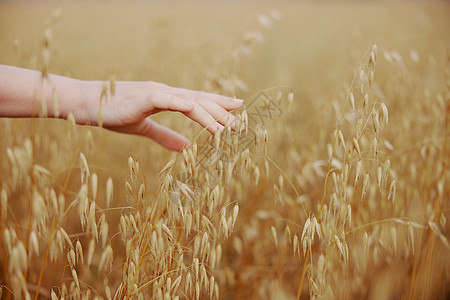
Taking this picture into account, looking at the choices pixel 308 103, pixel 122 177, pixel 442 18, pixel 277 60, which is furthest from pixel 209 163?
pixel 442 18

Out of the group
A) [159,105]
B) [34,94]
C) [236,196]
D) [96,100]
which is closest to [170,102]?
[159,105]

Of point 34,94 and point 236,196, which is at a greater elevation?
point 34,94

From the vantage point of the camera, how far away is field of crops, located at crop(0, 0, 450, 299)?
2.93 feet

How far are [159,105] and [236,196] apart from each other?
0.85 metres

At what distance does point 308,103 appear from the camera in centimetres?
324

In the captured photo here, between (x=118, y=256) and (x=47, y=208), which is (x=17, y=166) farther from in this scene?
(x=118, y=256)

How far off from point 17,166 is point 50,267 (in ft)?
2.29

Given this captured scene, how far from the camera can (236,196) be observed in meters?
1.70

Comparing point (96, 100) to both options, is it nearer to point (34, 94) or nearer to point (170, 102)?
point (34, 94)

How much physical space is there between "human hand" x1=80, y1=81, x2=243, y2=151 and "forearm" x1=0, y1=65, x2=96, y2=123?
37mm

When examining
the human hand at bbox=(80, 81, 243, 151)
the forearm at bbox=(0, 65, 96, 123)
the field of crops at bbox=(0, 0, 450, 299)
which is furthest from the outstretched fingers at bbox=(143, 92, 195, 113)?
the forearm at bbox=(0, 65, 96, 123)

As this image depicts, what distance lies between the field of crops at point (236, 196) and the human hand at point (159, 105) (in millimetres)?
62

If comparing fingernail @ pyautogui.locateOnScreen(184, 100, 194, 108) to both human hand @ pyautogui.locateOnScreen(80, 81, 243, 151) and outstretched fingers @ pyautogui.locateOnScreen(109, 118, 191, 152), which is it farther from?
outstretched fingers @ pyautogui.locateOnScreen(109, 118, 191, 152)

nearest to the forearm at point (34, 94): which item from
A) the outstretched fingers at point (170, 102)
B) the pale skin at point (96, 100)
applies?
the pale skin at point (96, 100)
